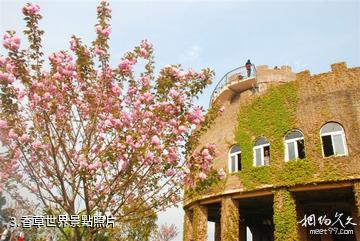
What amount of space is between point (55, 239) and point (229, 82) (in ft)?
63.4

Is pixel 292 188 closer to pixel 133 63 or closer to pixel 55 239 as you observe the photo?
pixel 133 63

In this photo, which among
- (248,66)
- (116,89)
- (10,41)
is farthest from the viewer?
(248,66)

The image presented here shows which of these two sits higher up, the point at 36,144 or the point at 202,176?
the point at 36,144

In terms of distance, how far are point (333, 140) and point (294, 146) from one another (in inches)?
76.7

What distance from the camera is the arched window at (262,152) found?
18016 mm

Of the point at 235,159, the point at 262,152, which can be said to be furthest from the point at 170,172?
the point at 235,159

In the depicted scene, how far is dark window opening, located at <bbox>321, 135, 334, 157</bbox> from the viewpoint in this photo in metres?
16.1

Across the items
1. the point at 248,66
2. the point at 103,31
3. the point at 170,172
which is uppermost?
the point at 248,66

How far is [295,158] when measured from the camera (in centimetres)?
1678

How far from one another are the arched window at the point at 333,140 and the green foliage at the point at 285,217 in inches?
118

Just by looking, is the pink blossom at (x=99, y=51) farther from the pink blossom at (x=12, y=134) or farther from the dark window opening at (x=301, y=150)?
the dark window opening at (x=301, y=150)

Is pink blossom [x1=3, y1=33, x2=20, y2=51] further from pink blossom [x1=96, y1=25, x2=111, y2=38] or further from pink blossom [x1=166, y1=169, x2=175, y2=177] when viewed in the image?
pink blossom [x1=166, y1=169, x2=175, y2=177]

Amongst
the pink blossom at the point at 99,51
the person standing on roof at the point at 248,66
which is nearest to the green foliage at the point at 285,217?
the person standing on roof at the point at 248,66

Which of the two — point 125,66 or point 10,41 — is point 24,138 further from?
point 125,66
